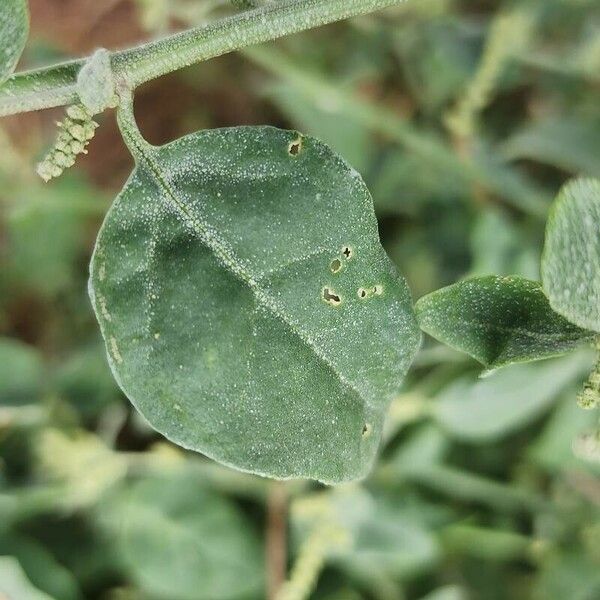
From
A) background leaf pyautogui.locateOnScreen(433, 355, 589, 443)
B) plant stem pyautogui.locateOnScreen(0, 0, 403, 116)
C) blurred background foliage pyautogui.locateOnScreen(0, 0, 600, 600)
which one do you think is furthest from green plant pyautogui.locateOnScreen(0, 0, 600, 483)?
background leaf pyautogui.locateOnScreen(433, 355, 589, 443)

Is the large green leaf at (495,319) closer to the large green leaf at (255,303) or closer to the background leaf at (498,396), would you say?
the large green leaf at (255,303)

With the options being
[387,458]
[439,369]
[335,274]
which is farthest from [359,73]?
[335,274]

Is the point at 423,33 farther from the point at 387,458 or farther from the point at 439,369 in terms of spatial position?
the point at 387,458

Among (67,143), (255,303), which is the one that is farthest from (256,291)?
(67,143)

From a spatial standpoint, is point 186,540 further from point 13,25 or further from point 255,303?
point 13,25

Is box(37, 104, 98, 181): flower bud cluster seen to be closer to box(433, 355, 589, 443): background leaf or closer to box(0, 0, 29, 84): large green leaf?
box(0, 0, 29, 84): large green leaf

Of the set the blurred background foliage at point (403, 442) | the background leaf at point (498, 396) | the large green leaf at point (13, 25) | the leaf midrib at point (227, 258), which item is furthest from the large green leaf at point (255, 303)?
the background leaf at point (498, 396)

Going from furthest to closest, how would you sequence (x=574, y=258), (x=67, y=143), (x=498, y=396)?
(x=498, y=396)
(x=67, y=143)
(x=574, y=258)
